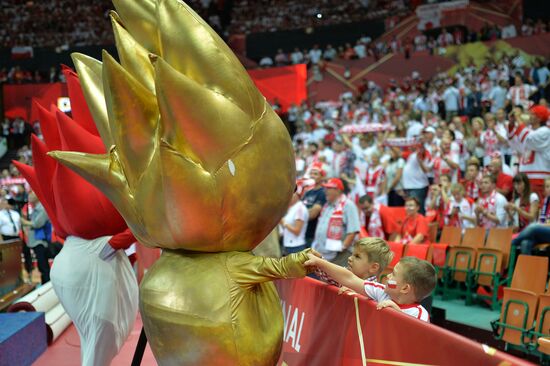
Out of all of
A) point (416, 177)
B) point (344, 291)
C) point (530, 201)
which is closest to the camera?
point (344, 291)

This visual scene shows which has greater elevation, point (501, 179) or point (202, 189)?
point (202, 189)

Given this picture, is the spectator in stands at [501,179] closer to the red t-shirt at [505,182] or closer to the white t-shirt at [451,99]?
the red t-shirt at [505,182]

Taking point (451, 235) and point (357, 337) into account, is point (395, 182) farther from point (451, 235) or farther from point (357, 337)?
point (357, 337)

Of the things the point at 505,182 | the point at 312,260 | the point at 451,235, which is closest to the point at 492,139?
the point at 505,182

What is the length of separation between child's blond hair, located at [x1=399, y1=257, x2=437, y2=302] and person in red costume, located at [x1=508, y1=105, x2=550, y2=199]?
5.69 metres

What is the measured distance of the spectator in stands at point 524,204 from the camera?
7.18 meters

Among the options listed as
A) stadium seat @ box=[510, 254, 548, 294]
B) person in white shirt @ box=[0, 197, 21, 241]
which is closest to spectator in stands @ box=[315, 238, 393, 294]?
stadium seat @ box=[510, 254, 548, 294]

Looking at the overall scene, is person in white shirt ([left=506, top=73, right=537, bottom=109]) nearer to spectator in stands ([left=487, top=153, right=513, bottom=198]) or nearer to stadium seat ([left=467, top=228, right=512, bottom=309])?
spectator in stands ([left=487, top=153, right=513, bottom=198])

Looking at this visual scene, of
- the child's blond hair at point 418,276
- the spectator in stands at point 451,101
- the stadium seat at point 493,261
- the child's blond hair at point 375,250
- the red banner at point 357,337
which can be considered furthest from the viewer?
the spectator in stands at point 451,101

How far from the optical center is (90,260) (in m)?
3.59

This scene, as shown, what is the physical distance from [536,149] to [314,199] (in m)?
2.99

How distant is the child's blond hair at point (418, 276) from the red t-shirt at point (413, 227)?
4858mm

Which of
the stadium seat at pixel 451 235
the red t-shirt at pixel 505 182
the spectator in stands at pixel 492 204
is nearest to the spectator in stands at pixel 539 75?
the red t-shirt at pixel 505 182

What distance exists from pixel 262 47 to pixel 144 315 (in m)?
23.0
